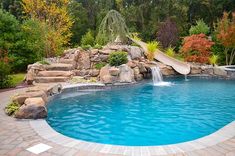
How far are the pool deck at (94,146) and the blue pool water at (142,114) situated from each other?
857mm

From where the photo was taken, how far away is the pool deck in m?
3.81

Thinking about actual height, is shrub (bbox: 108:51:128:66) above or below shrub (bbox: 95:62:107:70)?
above

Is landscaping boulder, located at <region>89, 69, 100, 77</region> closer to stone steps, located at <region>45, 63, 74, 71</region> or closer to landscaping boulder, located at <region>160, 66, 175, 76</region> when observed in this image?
stone steps, located at <region>45, 63, 74, 71</region>

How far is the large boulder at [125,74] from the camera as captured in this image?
11633 millimetres

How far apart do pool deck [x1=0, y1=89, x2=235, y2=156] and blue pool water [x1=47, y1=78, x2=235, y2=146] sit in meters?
0.86

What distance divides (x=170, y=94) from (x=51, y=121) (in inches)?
197

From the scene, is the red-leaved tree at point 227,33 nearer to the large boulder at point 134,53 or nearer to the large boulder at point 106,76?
the large boulder at point 134,53

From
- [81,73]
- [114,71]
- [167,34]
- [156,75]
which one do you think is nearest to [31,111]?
[114,71]

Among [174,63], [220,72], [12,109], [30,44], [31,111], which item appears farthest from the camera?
[174,63]

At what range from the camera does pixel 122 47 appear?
1390 cm

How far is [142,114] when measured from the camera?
7.01m

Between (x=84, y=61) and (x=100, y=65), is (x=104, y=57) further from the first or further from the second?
(x=84, y=61)

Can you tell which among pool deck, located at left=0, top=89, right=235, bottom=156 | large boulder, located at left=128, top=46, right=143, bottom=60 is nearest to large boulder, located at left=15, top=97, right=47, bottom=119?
pool deck, located at left=0, top=89, right=235, bottom=156

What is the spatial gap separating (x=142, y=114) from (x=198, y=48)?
32.9 feet
